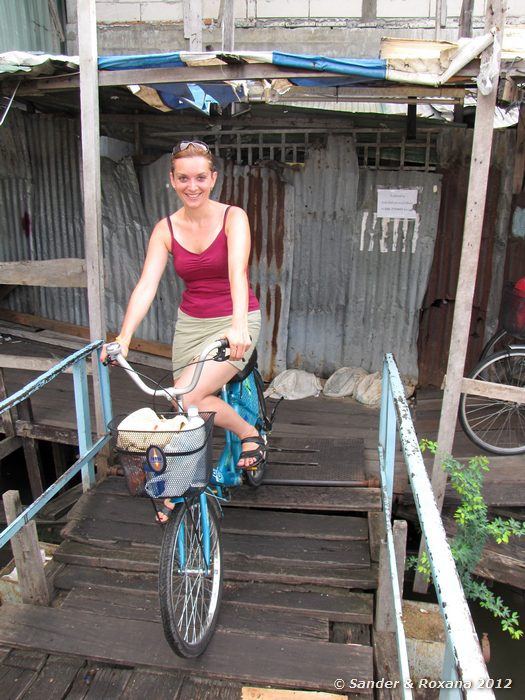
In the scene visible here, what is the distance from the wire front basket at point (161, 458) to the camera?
2.25m

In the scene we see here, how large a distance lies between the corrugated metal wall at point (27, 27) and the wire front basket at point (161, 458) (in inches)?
299

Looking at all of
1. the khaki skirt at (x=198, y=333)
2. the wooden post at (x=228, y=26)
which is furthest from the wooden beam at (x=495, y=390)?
the wooden post at (x=228, y=26)

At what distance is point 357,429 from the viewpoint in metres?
5.52

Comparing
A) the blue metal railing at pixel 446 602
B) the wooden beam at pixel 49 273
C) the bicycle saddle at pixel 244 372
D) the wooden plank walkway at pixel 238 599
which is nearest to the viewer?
the blue metal railing at pixel 446 602

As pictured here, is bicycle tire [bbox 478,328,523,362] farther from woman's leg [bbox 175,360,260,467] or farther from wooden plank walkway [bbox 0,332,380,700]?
woman's leg [bbox 175,360,260,467]

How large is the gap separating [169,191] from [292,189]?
58.5 inches

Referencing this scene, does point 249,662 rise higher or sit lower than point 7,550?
higher

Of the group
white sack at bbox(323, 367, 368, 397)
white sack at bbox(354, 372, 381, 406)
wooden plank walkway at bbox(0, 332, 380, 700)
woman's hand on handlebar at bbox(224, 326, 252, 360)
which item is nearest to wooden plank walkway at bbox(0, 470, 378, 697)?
wooden plank walkway at bbox(0, 332, 380, 700)

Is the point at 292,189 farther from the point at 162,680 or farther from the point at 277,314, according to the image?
the point at 162,680

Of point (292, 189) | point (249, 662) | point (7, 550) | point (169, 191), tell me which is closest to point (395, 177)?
point (292, 189)

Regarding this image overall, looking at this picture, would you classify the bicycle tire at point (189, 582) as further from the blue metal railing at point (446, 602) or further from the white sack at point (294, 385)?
the white sack at point (294, 385)

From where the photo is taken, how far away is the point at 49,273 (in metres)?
4.34

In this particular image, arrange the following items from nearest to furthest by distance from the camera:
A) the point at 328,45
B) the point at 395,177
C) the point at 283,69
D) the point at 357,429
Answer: the point at 283,69 → the point at 357,429 → the point at 395,177 → the point at 328,45

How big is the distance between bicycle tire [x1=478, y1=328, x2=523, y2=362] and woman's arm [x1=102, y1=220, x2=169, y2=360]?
3.33m
